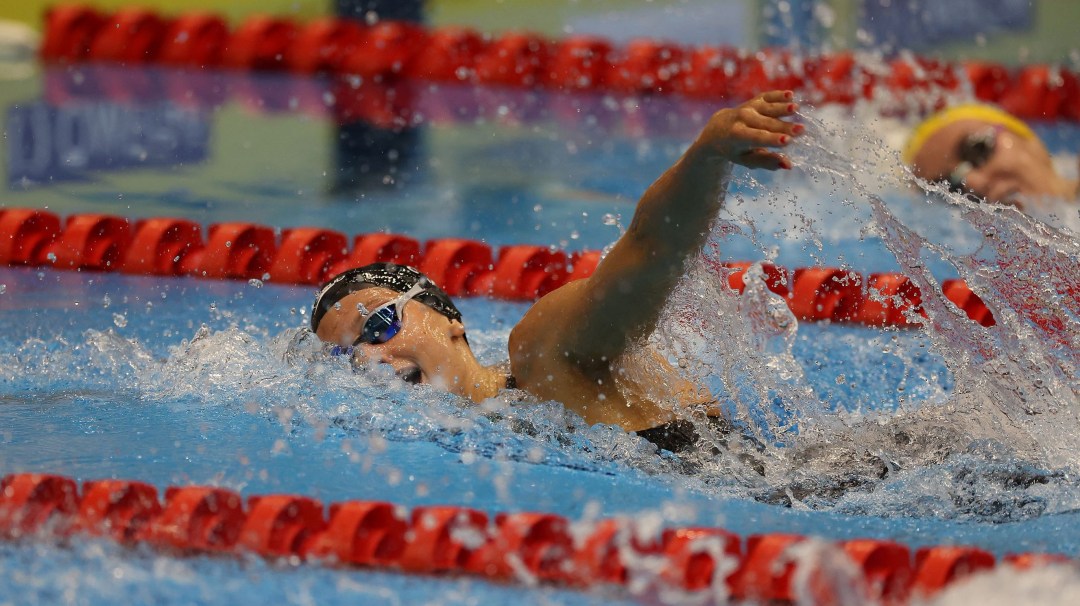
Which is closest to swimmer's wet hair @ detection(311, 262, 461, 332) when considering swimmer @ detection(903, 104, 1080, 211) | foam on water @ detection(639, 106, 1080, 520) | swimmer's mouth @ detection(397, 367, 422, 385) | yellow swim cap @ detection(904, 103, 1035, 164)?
swimmer's mouth @ detection(397, 367, 422, 385)

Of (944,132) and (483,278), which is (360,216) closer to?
(483,278)

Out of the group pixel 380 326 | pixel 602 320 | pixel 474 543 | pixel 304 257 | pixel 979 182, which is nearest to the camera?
pixel 474 543

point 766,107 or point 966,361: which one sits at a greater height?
point 766,107

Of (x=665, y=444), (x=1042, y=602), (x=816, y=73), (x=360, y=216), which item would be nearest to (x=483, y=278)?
(x=360, y=216)

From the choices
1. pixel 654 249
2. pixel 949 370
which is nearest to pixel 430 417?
pixel 654 249

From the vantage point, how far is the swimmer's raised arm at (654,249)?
6.57 ft

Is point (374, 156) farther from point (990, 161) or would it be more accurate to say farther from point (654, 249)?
point (654, 249)

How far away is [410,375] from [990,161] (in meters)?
2.63

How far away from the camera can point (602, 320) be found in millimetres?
2254

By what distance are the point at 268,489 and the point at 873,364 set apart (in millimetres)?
1615

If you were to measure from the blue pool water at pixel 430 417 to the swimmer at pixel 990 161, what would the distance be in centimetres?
18

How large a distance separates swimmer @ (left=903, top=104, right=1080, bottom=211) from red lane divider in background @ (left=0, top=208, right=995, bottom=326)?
0.84 metres

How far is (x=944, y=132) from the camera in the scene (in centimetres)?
451

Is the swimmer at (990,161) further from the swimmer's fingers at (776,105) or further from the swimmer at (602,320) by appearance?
the swimmer's fingers at (776,105)
